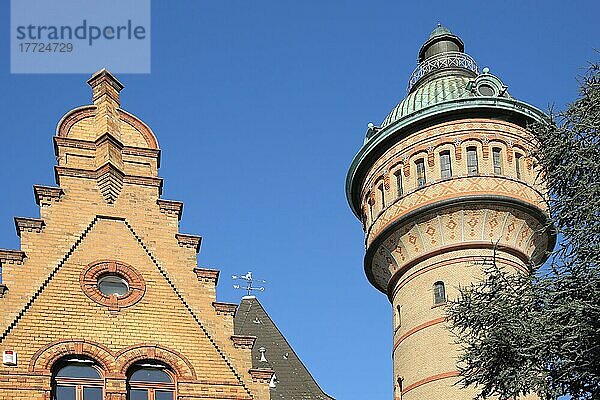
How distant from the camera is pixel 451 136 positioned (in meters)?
30.2

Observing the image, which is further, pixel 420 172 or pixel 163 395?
pixel 420 172

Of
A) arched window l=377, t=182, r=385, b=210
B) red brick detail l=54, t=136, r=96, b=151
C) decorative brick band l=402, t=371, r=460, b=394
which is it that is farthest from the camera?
arched window l=377, t=182, r=385, b=210

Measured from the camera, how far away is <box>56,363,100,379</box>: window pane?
699 inches

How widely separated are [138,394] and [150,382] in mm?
288

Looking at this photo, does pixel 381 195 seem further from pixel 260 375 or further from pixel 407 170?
pixel 260 375

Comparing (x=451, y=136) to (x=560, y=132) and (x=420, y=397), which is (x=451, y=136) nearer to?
(x=420, y=397)

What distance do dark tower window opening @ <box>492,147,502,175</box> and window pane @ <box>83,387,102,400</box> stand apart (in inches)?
604

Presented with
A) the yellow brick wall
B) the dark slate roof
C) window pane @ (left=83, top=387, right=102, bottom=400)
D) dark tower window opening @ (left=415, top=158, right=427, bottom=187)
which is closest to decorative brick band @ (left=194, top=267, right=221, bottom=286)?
the yellow brick wall

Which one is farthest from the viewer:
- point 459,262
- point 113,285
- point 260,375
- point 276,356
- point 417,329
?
point 276,356

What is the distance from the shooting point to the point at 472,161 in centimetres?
2991

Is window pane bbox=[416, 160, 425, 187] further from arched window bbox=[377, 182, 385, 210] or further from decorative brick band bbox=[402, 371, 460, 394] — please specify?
decorative brick band bbox=[402, 371, 460, 394]

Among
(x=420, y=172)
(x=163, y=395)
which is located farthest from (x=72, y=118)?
(x=420, y=172)

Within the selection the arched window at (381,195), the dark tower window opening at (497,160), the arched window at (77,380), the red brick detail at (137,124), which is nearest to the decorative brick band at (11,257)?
the arched window at (77,380)

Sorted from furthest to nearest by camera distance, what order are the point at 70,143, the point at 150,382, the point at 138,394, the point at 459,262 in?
the point at 459,262
the point at 70,143
the point at 150,382
the point at 138,394
